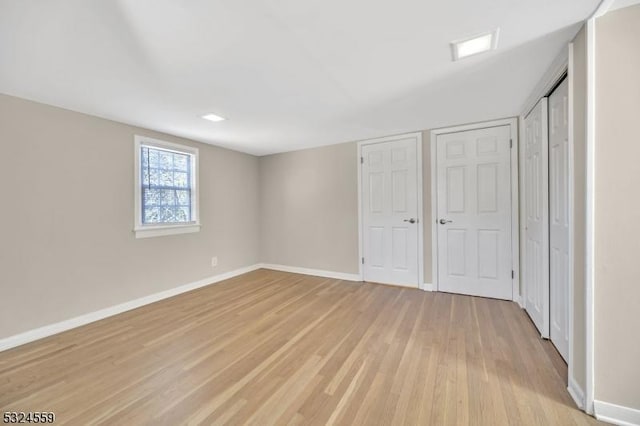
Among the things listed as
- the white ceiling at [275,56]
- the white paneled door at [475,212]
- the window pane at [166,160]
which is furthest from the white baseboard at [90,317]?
the white paneled door at [475,212]

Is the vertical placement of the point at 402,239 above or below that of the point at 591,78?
below

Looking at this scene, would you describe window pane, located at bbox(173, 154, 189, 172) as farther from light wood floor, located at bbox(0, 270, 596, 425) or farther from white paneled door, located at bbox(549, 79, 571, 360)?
white paneled door, located at bbox(549, 79, 571, 360)

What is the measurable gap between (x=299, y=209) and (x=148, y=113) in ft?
8.55

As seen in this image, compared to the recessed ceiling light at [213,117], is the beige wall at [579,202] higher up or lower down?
lower down

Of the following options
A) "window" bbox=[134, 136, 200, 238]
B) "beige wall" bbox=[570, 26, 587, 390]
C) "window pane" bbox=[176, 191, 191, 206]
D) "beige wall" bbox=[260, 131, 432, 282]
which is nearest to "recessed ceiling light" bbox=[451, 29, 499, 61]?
"beige wall" bbox=[570, 26, 587, 390]

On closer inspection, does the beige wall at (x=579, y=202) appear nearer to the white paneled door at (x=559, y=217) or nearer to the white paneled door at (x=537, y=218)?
the white paneled door at (x=559, y=217)

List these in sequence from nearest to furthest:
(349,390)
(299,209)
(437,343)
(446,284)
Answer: (349,390)
(437,343)
(446,284)
(299,209)

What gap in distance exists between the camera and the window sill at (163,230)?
126 inches

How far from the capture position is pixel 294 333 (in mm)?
2426

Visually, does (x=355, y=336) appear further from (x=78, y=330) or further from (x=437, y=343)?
(x=78, y=330)

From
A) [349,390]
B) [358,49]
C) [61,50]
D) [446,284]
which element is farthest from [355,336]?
[61,50]

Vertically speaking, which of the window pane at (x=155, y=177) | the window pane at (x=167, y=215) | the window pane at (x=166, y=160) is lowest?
the window pane at (x=167, y=215)

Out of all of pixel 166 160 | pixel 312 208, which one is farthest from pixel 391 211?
pixel 166 160

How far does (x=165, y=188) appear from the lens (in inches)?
138
